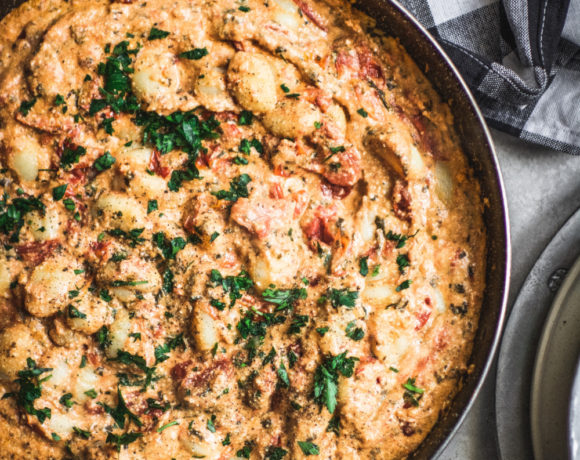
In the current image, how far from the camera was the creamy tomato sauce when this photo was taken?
102 inches

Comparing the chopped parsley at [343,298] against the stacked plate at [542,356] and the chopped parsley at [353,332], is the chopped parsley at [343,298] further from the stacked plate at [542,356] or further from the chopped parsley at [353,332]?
the stacked plate at [542,356]

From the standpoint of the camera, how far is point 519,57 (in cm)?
305

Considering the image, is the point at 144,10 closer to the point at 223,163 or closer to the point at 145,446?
the point at 223,163

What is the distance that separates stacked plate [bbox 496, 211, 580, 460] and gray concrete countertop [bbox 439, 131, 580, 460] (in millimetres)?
88

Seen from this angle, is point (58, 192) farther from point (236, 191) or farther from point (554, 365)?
point (554, 365)

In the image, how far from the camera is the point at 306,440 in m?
2.71

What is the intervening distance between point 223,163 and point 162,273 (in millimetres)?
579

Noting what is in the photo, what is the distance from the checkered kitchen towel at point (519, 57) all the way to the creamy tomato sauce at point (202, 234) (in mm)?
571

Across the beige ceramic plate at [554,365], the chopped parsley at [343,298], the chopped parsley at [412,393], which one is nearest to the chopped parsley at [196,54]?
the chopped parsley at [343,298]

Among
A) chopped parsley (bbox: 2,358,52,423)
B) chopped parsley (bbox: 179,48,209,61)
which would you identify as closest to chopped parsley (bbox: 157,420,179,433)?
chopped parsley (bbox: 2,358,52,423)

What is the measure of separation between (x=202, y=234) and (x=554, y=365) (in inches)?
80.1

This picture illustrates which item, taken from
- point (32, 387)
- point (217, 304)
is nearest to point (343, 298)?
point (217, 304)

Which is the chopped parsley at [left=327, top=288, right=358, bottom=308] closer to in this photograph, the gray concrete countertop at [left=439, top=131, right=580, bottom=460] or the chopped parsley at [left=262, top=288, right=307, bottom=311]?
the chopped parsley at [left=262, top=288, right=307, bottom=311]

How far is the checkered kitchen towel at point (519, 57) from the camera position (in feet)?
9.77
